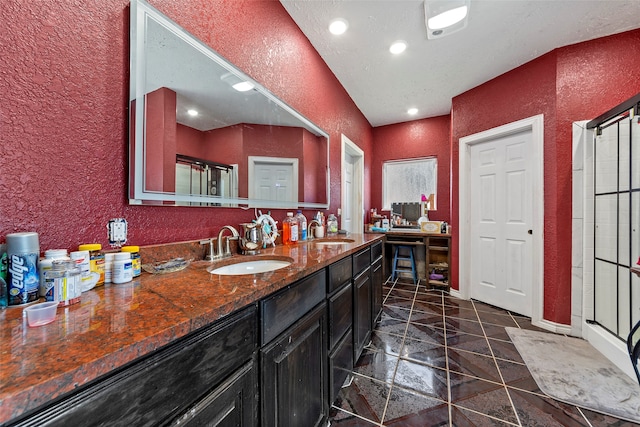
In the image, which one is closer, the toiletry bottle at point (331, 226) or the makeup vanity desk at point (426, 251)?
the toiletry bottle at point (331, 226)

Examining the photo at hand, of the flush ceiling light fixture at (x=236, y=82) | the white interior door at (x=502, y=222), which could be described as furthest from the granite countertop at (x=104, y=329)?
the white interior door at (x=502, y=222)

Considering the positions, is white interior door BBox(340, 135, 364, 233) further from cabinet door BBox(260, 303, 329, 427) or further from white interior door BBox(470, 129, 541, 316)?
cabinet door BBox(260, 303, 329, 427)

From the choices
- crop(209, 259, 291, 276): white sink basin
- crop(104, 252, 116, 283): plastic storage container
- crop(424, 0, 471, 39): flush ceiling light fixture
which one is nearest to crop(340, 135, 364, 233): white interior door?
crop(424, 0, 471, 39): flush ceiling light fixture

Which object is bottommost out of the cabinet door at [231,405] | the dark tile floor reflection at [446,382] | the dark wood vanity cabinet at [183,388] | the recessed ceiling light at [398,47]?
the dark tile floor reflection at [446,382]

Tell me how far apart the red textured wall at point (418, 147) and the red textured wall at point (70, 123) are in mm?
3717

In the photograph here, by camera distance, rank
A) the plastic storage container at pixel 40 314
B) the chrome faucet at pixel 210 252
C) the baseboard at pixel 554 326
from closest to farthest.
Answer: the plastic storage container at pixel 40 314 < the chrome faucet at pixel 210 252 < the baseboard at pixel 554 326

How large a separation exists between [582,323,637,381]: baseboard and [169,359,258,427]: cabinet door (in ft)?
8.17

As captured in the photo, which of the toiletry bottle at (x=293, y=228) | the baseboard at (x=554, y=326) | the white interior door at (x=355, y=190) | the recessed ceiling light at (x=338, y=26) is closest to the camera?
the toiletry bottle at (x=293, y=228)

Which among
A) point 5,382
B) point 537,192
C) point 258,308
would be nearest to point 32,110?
point 5,382

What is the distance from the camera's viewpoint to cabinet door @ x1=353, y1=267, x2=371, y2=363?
5.48 feet

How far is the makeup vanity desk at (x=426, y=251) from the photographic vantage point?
→ 11.6ft

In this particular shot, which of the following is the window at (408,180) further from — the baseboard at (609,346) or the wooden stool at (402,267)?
the baseboard at (609,346)

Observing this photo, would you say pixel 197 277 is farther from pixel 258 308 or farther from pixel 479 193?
pixel 479 193

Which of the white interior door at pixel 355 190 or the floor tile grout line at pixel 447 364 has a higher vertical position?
the white interior door at pixel 355 190
